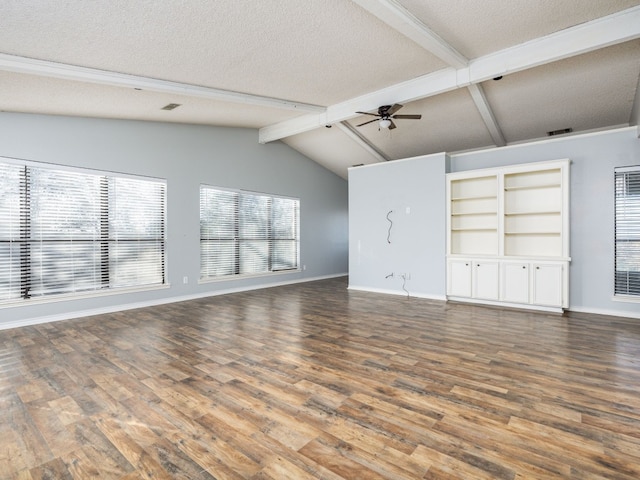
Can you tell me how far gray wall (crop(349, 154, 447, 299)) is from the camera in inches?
240

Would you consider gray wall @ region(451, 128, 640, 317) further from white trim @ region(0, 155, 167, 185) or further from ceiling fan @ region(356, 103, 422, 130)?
white trim @ region(0, 155, 167, 185)

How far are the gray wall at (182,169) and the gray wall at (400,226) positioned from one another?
5.94 feet

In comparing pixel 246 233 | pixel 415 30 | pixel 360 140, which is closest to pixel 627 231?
pixel 415 30

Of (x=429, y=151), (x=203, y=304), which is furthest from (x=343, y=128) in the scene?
(x=203, y=304)

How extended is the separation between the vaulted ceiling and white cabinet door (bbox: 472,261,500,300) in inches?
103

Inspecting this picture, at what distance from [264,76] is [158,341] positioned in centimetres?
344

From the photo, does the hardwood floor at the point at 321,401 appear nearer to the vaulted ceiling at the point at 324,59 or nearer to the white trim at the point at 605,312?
the white trim at the point at 605,312

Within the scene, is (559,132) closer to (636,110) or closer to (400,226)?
(636,110)

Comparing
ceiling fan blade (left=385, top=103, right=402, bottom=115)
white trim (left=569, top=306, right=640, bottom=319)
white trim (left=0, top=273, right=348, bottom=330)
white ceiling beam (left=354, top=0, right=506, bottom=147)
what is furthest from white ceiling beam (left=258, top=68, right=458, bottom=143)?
Answer: white trim (left=569, top=306, right=640, bottom=319)

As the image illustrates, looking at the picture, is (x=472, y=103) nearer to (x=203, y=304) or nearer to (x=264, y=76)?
(x=264, y=76)

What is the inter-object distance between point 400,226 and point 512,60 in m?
3.18

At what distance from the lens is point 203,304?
5723 millimetres

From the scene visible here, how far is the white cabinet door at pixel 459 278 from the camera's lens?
18.7 feet

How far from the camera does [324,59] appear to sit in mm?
4082
